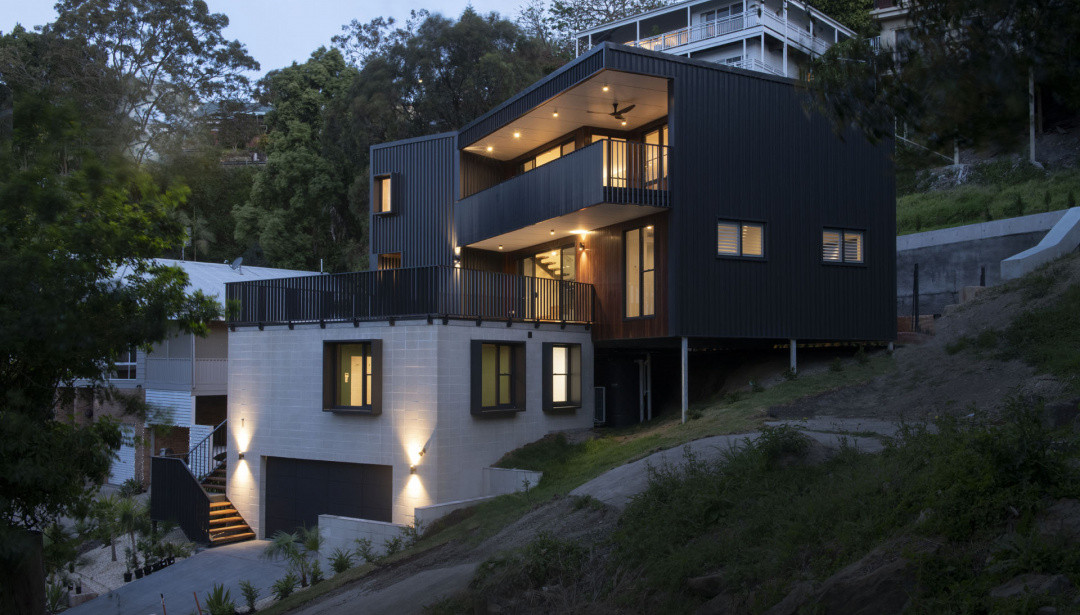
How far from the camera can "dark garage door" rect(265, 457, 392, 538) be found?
20.0 metres

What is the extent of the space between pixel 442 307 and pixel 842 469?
37.2ft

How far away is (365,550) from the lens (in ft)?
55.3

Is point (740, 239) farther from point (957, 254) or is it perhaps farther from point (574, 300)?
point (957, 254)

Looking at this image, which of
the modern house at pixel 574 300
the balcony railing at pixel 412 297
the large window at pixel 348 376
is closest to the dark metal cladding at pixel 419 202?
the modern house at pixel 574 300

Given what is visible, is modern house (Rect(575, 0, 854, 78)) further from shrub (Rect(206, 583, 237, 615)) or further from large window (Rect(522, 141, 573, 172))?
shrub (Rect(206, 583, 237, 615))

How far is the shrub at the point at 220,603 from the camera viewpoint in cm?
1565

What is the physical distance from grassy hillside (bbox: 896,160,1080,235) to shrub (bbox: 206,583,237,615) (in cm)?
2490

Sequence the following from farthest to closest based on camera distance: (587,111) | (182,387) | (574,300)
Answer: (182,387), (574,300), (587,111)

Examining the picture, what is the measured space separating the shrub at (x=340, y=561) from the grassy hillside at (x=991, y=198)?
74.2 feet

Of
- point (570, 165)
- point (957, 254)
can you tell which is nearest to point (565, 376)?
point (570, 165)

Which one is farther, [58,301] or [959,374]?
[959,374]

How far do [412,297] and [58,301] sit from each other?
381 inches

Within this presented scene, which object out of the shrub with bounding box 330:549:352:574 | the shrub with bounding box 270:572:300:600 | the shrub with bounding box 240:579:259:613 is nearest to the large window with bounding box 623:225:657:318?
the shrub with bounding box 330:549:352:574

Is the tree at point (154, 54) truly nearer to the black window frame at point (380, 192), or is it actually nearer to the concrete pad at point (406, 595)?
the black window frame at point (380, 192)
